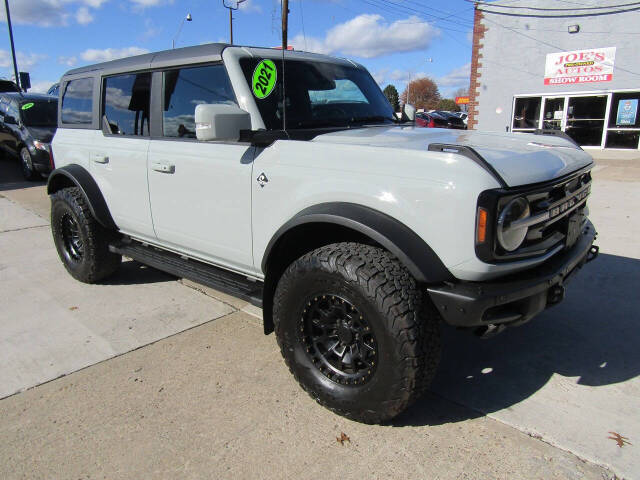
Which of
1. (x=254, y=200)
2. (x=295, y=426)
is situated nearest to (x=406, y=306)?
(x=295, y=426)

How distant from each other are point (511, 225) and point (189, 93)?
2.36m

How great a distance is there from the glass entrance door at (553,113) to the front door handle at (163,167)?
1922cm

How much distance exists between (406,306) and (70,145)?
Answer: 12.3 ft

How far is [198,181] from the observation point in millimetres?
3100

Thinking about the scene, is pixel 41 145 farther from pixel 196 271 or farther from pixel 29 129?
pixel 196 271

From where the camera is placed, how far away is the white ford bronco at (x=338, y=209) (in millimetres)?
2076

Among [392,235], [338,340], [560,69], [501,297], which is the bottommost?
[338,340]

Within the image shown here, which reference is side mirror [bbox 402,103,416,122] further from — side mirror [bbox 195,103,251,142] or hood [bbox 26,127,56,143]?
hood [bbox 26,127,56,143]

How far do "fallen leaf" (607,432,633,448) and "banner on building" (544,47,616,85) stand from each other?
19.0 meters

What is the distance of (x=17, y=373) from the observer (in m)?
2.97

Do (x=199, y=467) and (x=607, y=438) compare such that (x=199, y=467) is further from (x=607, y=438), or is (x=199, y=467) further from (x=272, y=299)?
(x=607, y=438)

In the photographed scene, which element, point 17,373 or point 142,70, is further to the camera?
point 142,70

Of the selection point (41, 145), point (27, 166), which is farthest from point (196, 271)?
point (27, 166)

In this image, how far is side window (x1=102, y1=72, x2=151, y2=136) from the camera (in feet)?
12.0
